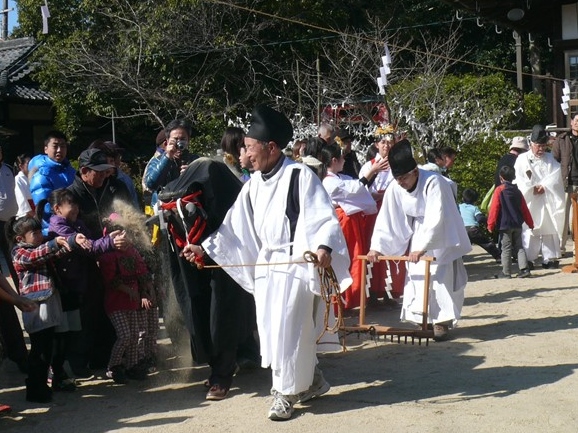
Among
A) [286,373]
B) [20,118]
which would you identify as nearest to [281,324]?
[286,373]

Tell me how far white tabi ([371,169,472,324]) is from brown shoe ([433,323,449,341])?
0.21 feet

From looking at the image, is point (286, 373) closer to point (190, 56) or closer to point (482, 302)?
point (482, 302)

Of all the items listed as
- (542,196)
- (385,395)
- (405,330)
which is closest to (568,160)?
(542,196)

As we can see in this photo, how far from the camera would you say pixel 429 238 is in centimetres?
716

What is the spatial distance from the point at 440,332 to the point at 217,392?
2281 millimetres

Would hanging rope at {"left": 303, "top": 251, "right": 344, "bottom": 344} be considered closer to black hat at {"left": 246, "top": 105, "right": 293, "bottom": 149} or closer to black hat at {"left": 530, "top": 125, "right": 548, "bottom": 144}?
black hat at {"left": 246, "top": 105, "right": 293, "bottom": 149}

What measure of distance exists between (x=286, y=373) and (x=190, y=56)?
16.0m

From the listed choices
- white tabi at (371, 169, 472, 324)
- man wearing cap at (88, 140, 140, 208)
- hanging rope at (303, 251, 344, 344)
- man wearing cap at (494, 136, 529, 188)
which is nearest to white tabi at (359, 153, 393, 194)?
white tabi at (371, 169, 472, 324)

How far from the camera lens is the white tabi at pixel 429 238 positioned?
7203 millimetres

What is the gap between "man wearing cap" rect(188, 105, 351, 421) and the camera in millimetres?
5398

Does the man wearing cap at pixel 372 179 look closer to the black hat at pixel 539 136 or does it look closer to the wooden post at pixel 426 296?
the wooden post at pixel 426 296

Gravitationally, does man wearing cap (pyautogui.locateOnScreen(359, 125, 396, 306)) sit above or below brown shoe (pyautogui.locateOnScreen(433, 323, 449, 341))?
above

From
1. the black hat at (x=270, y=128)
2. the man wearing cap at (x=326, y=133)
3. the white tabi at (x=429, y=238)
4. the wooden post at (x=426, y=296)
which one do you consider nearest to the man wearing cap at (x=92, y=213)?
the black hat at (x=270, y=128)

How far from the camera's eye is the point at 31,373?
19.4 feet
